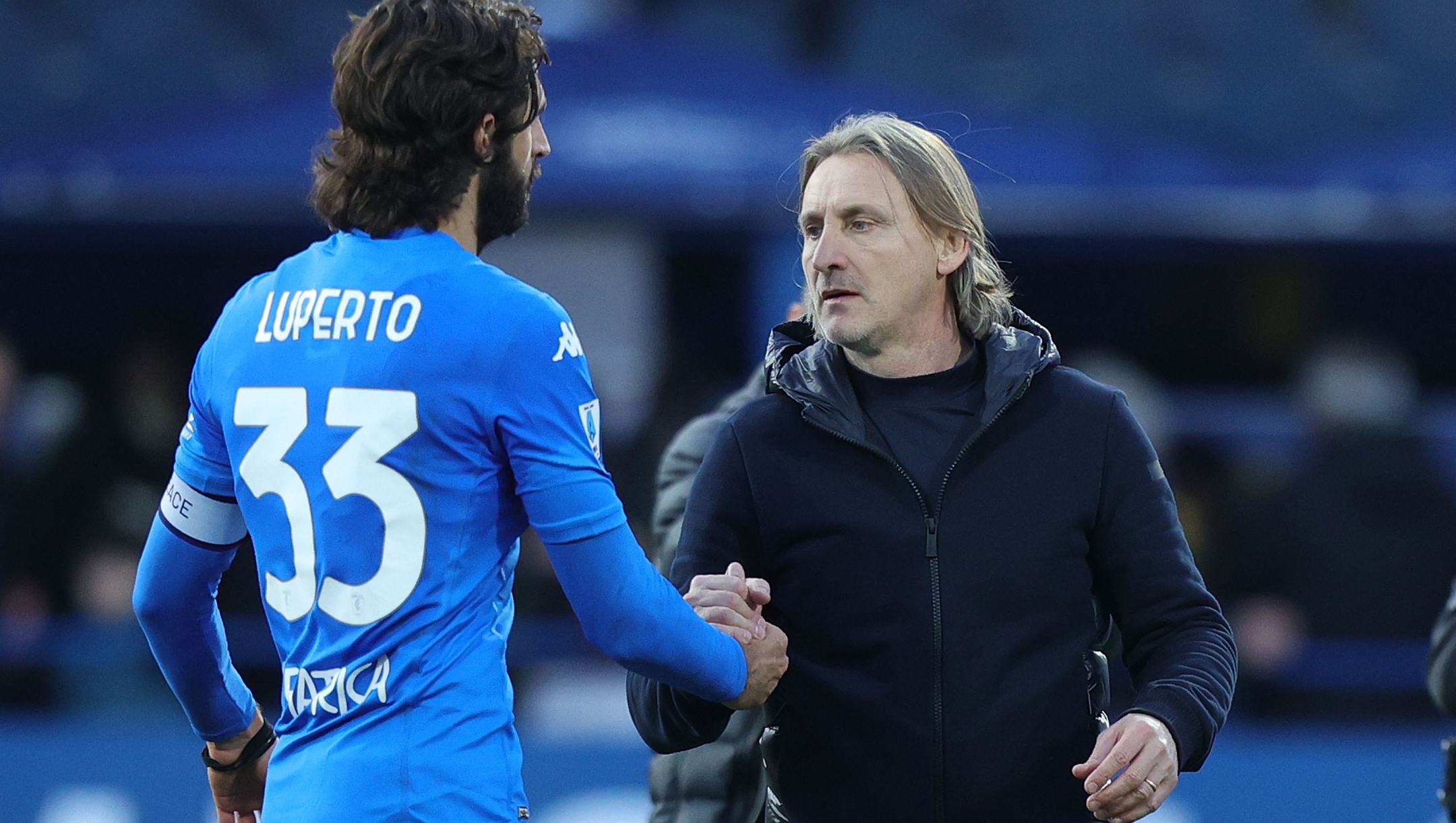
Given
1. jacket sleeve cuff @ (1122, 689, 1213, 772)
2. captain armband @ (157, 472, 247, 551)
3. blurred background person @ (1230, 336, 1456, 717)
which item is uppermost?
captain armband @ (157, 472, 247, 551)

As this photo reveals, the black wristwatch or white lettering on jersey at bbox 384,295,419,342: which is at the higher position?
white lettering on jersey at bbox 384,295,419,342

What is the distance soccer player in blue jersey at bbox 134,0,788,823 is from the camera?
2.44 meters

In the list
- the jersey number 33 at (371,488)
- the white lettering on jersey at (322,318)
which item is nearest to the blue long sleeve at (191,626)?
the jersey number 33 at (371,488)

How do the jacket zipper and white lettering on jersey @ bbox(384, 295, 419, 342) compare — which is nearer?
white lettering on jersey @ bbox(384, 295, 419, 342)

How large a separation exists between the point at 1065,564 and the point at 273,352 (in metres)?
Result: 1.18

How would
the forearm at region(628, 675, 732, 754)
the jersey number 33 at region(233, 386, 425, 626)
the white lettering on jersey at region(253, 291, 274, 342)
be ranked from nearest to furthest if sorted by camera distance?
the jersey number 33 at region(233, 386, 425, 626) < the white lettering on jersey at region(253, 291, 274, 342) < the forearm at region(628, 675, 732, 754)

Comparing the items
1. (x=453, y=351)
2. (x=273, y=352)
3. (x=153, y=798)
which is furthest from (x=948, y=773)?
(x=153, y=798)

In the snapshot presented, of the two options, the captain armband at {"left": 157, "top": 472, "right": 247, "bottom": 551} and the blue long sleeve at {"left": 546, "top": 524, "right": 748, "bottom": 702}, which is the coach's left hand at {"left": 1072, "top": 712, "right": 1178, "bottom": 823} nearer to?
the blue long sleeve at {"left": 546, "top": 524, "right": 748, "bottom": 702}

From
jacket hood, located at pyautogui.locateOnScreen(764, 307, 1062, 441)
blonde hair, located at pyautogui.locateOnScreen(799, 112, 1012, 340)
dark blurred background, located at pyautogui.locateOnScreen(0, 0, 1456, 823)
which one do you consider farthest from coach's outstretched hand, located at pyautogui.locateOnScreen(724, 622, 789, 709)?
dark blurred background, located at pyautogui.locateOnScreen(0, 0, 1456, 823)

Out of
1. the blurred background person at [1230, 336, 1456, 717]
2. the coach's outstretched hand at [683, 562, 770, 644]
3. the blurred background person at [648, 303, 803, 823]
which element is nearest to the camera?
the coach's outstretched hand at [683, 562, 770, 644]

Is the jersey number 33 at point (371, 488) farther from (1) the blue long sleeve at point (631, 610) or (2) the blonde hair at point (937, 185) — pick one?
(2) the blonde hair at point (937, 185)

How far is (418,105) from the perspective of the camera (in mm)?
2490

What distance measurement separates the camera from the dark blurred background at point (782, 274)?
22.4 ft

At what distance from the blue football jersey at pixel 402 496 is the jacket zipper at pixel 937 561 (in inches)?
19.4
